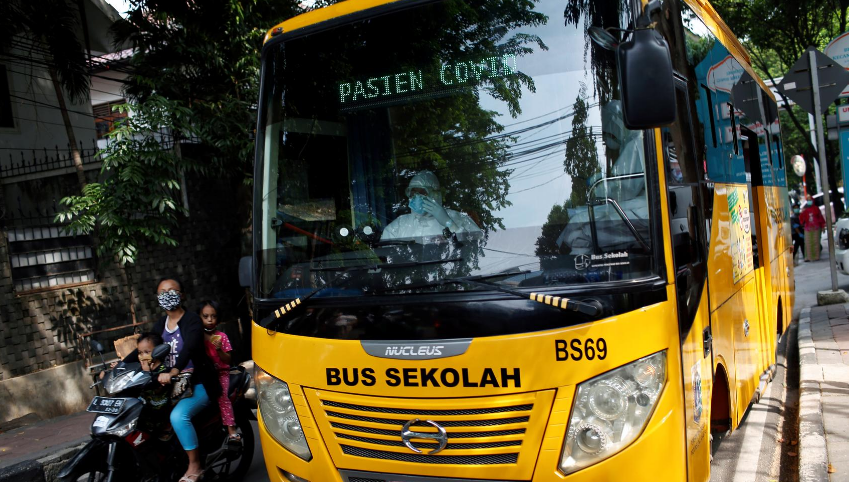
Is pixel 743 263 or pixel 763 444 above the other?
pixel 743 263

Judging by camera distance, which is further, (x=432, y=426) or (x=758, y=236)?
(x=758, y=236)

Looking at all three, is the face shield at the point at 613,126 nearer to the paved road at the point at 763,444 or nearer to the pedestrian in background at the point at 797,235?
the paved road at the point at 763,444

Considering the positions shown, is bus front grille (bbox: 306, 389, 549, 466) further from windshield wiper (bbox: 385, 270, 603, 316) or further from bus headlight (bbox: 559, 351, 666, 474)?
windshield wiper (bbox: 385, 270, 603, 316)

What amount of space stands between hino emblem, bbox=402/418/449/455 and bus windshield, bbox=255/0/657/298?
58 cm

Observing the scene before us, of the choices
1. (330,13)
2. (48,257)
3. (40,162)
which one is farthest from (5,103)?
(330,13)

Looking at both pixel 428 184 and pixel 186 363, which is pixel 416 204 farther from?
pixel 186 363

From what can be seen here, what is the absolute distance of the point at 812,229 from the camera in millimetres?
19344

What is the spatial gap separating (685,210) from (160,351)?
3324 millimetres

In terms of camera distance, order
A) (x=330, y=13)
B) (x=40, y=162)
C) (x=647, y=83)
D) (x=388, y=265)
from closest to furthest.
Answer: (x=647, y=83)
(x=388, y=265)
(x=330, y=13)
(x=40, y=162)

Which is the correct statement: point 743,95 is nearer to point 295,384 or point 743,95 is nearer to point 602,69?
point 602,69

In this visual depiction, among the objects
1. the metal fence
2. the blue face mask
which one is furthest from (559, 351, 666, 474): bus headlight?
the metal fence

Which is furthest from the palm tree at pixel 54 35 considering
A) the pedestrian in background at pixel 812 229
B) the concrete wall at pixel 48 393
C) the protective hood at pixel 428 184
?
the pedestrian in background at pixel 812 229

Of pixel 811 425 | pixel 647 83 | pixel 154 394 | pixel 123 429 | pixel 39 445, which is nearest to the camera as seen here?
pixel 647 83

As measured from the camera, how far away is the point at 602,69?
325 centimetres
